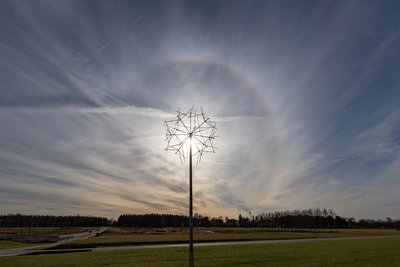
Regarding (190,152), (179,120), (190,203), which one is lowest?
(190,203)

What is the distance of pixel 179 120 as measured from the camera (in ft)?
109

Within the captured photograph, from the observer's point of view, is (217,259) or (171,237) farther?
(171,237)

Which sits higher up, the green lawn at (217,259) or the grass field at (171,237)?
the grass field at (171,237)

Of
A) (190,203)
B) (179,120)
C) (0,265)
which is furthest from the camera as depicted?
(179,120)

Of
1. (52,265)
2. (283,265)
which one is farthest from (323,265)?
(52,265)

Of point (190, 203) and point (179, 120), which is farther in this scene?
point (179, 120)

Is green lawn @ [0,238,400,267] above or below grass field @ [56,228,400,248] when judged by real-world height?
below

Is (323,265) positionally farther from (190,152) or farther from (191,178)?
(190,152)

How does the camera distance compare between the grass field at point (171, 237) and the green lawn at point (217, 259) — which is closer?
the green lawn at point (217, 259)

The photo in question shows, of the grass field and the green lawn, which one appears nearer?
the green lawn

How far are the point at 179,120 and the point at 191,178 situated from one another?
240 inches

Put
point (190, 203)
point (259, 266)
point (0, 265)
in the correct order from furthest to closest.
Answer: point (190, 203), point (0, 265), point (259, 266)

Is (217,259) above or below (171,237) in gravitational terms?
below

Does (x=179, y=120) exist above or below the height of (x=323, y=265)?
above
